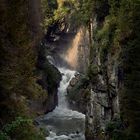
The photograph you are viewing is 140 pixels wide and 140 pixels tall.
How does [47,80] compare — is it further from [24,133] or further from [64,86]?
[24,133]

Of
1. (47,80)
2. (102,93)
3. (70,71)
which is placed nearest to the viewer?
(102,93)

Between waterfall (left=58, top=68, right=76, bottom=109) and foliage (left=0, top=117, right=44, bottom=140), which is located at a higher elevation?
waterfall (left=58, top=68, right=76, bottom=109)

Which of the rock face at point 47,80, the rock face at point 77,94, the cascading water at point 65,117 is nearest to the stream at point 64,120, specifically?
the cascading water at point 65,117

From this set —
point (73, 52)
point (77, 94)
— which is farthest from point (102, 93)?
point (73, 52)

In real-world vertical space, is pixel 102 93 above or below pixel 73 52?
below

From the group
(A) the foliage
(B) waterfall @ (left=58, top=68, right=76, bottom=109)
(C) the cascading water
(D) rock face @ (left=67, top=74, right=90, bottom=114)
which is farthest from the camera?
(B) waterfall @ (left=58, top=68, right=76, bottom=109)

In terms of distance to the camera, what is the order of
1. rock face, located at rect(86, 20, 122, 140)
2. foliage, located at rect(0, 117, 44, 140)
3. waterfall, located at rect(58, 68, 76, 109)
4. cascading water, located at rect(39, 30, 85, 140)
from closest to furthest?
foliage, located at rect(0, 117, 44, 140)
rock face, located at rect(86, 20, 122, 140)
cascading water, located at rect(39, 30, 85, 140)
waterfall, located at rect(58, 68, 76, 109)

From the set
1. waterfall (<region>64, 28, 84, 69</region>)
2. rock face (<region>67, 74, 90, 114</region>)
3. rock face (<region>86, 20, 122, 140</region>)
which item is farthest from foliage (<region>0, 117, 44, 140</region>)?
waterfall (<region>64, 28, 84, 69</region>)

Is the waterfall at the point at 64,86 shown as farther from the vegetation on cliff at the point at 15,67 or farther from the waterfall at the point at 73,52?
the vegetation on cliff at the point at 15,67

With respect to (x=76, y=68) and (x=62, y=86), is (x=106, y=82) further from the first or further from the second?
(x=76, y=68)

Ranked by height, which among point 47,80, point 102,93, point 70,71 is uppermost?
point 70,71

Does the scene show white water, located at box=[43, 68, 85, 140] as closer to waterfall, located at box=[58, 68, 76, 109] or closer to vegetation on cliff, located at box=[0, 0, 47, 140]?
waterfall, located at box=[58, 68, 76, 109]

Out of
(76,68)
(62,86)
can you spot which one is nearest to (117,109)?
(62,86)

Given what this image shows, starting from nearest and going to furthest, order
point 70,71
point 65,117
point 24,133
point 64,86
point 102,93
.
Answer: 1. point 24,133
2. point 102,93
3. point 65,117
4. point 64,86
5. point 70,71
